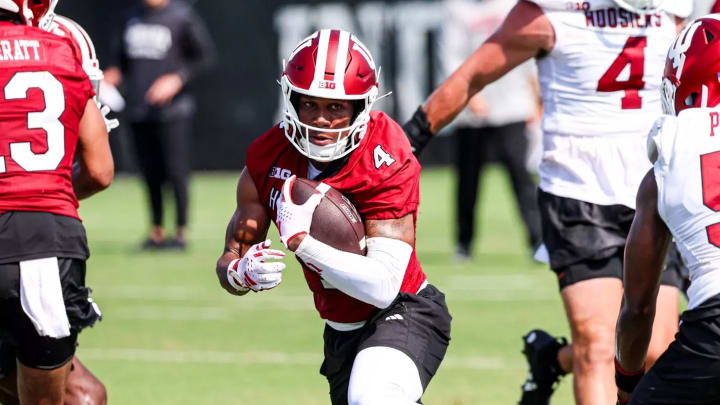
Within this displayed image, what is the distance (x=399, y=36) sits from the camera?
62.5 feet

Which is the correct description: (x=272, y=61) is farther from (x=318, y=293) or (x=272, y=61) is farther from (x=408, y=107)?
(x=318, y=293)

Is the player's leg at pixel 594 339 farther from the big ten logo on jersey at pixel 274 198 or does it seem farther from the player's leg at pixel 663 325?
the big ten logo on jersey at pixel 274 198

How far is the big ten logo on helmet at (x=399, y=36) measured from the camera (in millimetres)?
18938

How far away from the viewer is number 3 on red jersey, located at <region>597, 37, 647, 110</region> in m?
5.28

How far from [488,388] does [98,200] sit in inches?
476

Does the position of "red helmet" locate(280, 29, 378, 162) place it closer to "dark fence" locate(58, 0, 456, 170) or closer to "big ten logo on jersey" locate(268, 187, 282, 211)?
"big ten logo on jersey" locate(268, 187, 282, 211)

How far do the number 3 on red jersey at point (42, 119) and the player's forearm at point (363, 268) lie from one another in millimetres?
987

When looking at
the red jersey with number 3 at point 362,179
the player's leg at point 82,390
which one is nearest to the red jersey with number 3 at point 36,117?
the red jersey with number 3 at point 362,179

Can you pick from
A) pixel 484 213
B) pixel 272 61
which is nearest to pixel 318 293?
pixel 484 213

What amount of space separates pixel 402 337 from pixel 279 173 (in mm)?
745

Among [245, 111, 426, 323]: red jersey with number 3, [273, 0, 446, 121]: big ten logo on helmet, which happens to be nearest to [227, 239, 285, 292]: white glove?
[245, 111, 426, 323]: red jersey with number 3

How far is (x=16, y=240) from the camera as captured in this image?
4445 millimetres

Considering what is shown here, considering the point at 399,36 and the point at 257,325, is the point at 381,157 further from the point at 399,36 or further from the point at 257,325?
the point at 399,36

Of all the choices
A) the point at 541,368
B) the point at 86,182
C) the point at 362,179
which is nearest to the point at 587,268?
the point at 541,368
